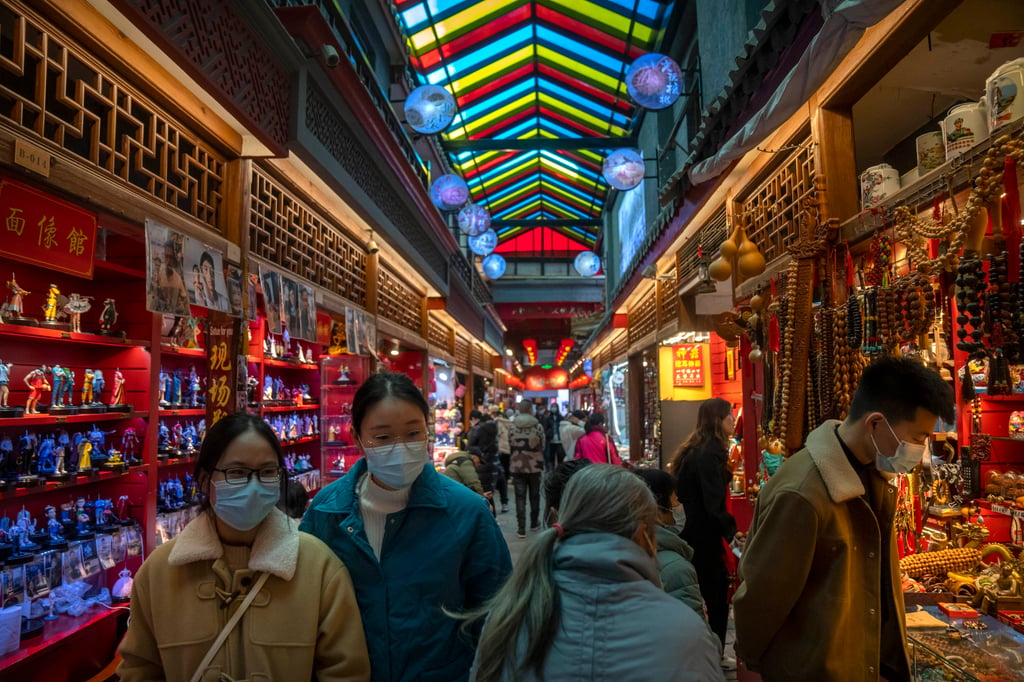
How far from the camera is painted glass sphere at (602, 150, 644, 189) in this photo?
307 inches

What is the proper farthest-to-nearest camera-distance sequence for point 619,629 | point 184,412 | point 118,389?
point 184,412
point 118,389
point 619,629

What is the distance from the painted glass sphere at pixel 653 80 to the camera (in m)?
6.03

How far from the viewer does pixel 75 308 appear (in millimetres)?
3793

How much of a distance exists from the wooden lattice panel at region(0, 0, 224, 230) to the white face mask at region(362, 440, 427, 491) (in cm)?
190

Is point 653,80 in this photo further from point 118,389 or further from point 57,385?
point 57,385

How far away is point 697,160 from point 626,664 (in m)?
4.81

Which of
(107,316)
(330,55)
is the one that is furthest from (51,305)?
(330,55)

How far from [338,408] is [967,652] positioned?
567 centimetres

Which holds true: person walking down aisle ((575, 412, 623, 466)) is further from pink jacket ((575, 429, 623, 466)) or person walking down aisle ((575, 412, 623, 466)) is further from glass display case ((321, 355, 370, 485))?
glass display case ((321, 355, 370, 485))

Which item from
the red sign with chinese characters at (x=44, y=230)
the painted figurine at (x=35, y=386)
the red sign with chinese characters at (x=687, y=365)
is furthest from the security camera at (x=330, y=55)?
the red sign with chinese characters at (x=687, y=365)

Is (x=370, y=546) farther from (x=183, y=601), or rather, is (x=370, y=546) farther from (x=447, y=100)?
(x=447, y=100)

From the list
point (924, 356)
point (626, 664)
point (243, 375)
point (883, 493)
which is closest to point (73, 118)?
point (243, 375)

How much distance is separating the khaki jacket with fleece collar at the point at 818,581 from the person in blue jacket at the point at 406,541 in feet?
2.51

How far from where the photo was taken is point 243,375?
14.0 feet
